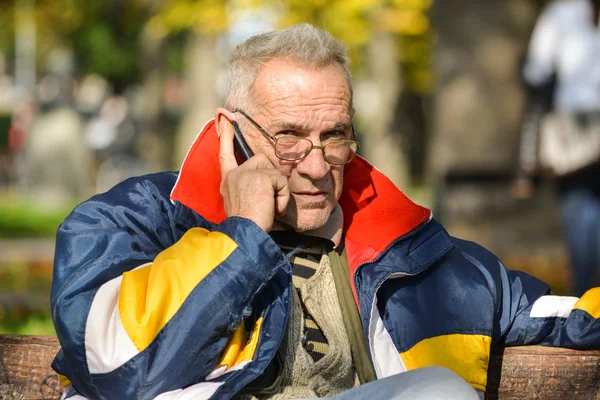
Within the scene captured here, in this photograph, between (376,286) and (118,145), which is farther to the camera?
(118,145)

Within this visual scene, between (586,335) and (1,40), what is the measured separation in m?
59.2

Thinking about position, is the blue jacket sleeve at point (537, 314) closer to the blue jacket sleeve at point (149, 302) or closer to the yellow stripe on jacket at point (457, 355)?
the yellow stripe on jacket at point (457, 355)

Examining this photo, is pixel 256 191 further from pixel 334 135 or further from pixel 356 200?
pixel 356 200

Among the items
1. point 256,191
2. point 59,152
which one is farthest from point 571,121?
point 59,152

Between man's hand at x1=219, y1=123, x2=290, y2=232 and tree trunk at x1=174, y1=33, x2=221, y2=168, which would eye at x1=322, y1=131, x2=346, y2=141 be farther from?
tree trunk at x1=174, y1=33, x2=221, y2=168

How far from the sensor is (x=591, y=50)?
703 cm

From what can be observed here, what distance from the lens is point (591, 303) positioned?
3.49 meters

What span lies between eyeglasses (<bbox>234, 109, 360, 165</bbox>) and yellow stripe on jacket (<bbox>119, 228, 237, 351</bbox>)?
1.75ft

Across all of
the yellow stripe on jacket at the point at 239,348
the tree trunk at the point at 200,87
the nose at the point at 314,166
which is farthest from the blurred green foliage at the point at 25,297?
the tree trunk at the point at 200,87

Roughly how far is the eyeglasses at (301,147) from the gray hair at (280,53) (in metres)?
0.12

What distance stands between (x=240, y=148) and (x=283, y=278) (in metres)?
0.54

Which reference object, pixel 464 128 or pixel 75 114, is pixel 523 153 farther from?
pixel 75 114

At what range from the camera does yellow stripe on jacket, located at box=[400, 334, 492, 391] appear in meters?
3.33

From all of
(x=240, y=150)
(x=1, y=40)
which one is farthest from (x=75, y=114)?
(x=1, y=40)
